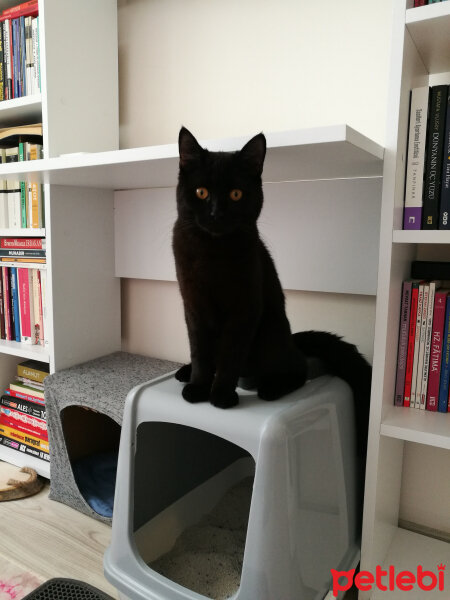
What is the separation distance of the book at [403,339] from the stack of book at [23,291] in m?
1.01

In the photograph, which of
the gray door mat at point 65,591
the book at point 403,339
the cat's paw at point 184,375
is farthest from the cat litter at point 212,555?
the book at point 403,339

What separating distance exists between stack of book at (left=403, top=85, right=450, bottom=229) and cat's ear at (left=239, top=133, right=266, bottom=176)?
0.29 meters

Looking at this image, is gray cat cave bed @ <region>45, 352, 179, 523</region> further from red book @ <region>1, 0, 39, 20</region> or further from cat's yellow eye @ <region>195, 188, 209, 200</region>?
red book @ <region>1, 0, 39, 20</region>

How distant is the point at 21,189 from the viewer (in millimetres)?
1424

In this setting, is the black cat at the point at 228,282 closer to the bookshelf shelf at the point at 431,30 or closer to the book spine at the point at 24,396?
the bookshelf shelf at the point at 431,30

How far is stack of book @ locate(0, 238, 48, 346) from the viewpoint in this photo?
1.39m

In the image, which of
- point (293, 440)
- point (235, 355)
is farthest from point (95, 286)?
point (293, 440)

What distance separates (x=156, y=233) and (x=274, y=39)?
2.04 ft

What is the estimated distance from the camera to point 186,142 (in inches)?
28.8

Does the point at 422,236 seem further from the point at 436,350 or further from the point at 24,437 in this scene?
the point at 24,437

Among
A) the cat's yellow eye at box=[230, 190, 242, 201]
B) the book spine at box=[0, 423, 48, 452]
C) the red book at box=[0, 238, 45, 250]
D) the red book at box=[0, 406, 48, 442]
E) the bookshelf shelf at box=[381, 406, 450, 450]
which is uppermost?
the cat's yellow eye at box=[230, 190, 242, 201]

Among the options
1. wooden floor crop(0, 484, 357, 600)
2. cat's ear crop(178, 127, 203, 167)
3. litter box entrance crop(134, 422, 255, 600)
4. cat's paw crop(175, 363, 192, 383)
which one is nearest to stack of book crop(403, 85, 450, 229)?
→ cat's ear crop(178, 127, 203, 167)

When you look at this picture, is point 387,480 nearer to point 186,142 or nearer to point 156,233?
point 186,142

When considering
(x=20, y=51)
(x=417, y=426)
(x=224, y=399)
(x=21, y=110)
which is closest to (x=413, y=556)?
(x=417, y=426)
